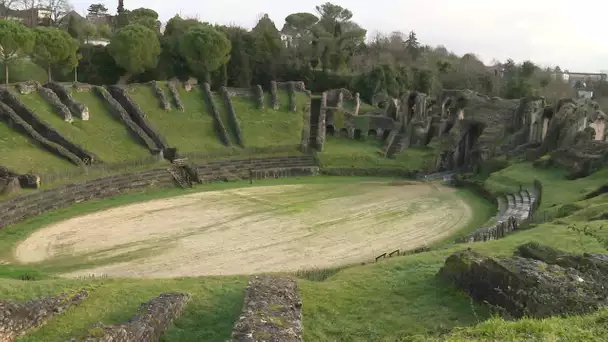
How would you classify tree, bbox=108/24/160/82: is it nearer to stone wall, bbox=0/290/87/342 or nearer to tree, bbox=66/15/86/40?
tree, bbox=66/15/86/40

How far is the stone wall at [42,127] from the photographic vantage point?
1383 inches

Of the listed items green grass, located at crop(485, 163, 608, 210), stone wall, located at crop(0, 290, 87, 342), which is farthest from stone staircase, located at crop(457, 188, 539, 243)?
stone wall, located at crop(0, 290, 87, 342)

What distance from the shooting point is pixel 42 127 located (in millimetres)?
35969

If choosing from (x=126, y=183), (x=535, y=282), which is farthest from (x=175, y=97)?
(x=535, y=282)

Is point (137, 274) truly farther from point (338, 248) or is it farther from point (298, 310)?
point (298, 310)

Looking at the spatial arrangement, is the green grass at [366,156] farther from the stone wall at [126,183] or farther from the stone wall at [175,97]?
the stone wall at [175,97]

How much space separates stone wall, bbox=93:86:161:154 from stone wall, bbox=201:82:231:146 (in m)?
5.80

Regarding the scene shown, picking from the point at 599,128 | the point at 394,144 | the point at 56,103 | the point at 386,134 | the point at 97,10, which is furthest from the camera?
the point at 97,10

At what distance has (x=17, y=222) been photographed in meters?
26.6

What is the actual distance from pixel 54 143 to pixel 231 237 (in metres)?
16.3

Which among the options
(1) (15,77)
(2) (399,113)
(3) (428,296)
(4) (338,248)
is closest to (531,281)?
(3) (428,296)

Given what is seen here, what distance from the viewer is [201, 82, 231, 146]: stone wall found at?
4369 centimetres

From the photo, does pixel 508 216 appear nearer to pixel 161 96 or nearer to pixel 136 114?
pixel 136 114

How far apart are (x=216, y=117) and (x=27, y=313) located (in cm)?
3459
